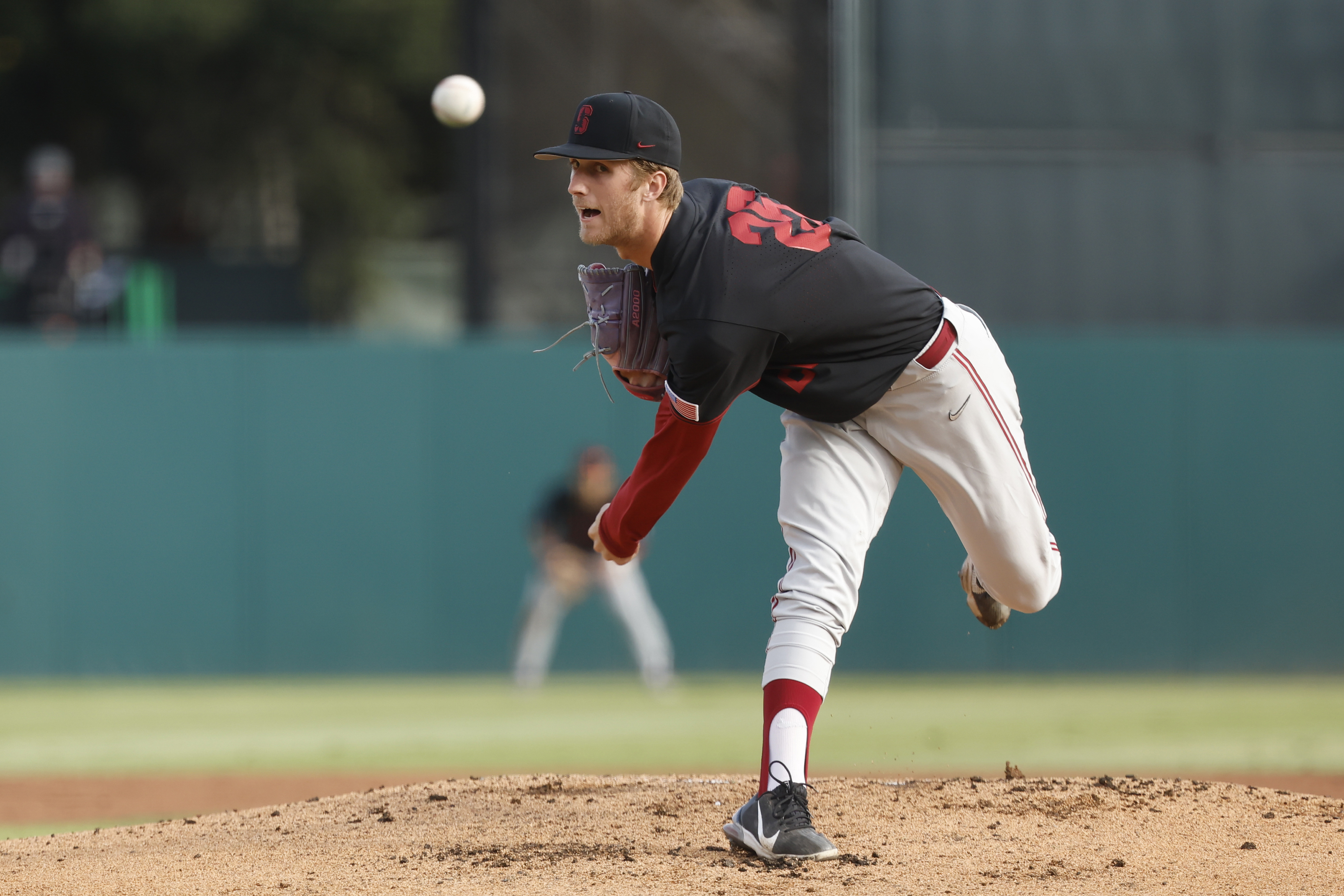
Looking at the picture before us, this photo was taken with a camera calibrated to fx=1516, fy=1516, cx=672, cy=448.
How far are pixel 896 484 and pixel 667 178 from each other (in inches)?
37.5

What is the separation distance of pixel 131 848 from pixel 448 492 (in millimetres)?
6337

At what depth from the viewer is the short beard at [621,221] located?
3465 millimetres

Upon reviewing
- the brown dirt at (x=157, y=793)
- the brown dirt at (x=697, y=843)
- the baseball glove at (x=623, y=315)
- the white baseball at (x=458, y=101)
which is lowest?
the brown dirt at (x=157, y=793)

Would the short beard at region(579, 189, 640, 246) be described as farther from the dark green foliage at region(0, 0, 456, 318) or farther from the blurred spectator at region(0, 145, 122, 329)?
the dark green foliage at region(0, 0, 456, 318)

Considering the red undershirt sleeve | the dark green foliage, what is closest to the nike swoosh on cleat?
the red undershirt sleeve

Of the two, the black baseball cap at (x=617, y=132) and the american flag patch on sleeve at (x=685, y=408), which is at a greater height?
the black baseball cap at (x=617, y=132)

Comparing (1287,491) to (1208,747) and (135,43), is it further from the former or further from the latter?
(135,43)

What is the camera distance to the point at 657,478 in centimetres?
380

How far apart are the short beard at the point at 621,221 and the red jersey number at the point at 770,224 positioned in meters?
0.23

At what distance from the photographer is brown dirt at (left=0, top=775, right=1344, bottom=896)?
3453 millimetres

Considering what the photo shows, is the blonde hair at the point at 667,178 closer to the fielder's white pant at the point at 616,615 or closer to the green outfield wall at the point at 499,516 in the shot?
the fielder's white pant at the point at 616,615

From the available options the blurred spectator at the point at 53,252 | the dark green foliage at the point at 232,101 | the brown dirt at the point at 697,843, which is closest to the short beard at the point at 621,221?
the brown dirt at the point at 697,843

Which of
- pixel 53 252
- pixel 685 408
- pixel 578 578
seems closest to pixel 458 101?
pixel 685 408

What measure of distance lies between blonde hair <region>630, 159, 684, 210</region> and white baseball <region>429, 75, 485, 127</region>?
281 cm
